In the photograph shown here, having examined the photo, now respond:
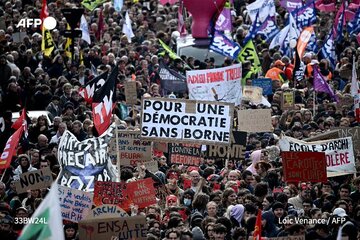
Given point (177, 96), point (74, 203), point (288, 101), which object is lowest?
point (74, 203)

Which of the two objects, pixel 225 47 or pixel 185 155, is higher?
pixel 225 47

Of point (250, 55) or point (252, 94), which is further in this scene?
point (250, 55)

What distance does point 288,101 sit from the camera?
24172 millimetres

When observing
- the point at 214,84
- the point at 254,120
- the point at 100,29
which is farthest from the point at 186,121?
the point at 100,29

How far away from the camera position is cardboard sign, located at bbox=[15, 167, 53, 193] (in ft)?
55.6

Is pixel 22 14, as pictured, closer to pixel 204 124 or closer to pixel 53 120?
pixel 53 120

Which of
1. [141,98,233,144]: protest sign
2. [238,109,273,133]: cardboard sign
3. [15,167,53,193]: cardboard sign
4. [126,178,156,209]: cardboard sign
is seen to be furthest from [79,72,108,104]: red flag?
[126,178,156,209]: cardboard sign

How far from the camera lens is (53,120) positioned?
22469 mm

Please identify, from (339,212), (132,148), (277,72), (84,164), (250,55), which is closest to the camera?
(339,212)

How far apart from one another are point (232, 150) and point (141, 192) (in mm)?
3595

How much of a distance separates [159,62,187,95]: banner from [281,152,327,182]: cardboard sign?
349 inches

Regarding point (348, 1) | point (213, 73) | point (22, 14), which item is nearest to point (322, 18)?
point (348, 1)

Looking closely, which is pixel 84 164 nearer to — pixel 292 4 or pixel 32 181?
pixel 32 181

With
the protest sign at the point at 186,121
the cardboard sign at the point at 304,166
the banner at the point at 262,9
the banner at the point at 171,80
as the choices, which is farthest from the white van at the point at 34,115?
the banner at the point at 262,9
